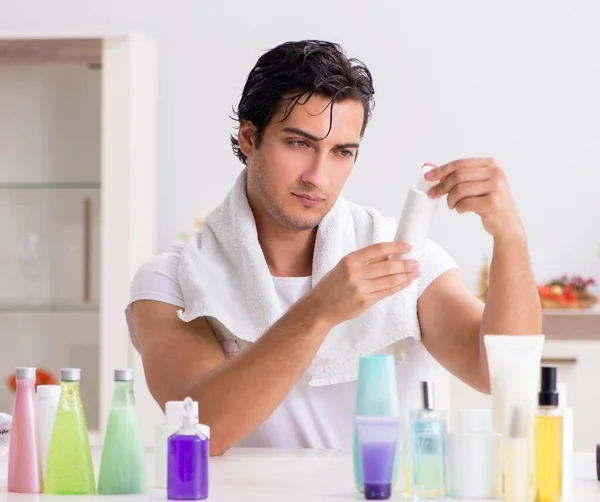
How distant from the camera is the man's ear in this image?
1.84m

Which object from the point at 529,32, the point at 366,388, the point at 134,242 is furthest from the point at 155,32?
the point at 366,388

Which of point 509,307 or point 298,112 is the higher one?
point 298,112

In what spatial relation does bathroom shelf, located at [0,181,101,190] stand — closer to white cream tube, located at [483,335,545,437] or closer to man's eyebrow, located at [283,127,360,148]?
man's eyebrow, located at [283,127,360,148]

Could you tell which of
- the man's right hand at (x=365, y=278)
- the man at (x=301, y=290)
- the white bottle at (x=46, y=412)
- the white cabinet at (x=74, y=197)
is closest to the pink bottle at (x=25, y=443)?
the white bottle at (x=46, y=412)

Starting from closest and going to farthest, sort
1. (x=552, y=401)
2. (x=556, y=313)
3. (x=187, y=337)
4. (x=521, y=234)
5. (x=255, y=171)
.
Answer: (x=552, y=401)
(x=521, y=234)
(x=187, y=337)
(x=255, y=171)
(x=556, y=313)

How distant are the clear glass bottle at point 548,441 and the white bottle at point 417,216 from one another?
1.16 feet

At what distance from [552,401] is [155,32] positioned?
2.43 metres

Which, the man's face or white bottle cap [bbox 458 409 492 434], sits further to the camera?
the man's face

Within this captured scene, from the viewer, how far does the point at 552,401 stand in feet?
3.66

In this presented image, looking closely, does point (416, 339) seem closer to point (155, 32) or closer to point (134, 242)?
point (134, 242)

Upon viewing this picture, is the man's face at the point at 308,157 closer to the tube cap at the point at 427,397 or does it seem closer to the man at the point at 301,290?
the man at the point at 301,290

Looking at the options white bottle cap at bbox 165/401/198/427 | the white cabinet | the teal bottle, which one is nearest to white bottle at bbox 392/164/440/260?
the teal bottle

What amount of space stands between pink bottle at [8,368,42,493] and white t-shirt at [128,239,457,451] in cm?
53

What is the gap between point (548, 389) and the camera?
1121 mm
